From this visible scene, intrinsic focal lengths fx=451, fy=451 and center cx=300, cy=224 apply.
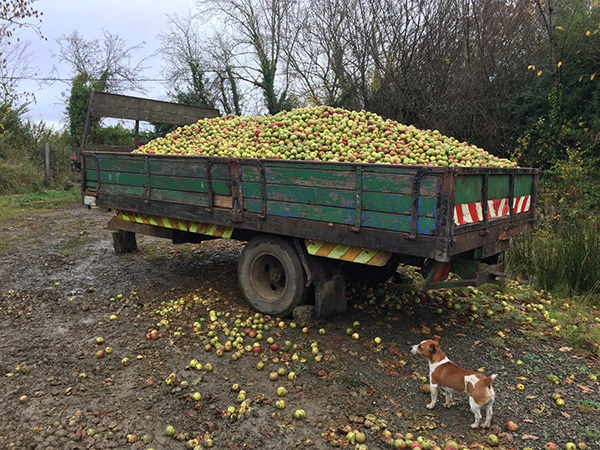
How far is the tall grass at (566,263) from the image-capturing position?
559cm

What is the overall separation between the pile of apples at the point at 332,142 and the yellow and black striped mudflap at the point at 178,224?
85cm

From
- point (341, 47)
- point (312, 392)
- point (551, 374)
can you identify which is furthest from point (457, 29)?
point (312, 392)

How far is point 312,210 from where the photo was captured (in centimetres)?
406

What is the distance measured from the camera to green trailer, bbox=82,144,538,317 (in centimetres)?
346

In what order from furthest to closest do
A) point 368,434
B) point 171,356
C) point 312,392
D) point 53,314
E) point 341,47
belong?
point 341,47, point 53,314, point 171,356, point 312,392, point 368,434

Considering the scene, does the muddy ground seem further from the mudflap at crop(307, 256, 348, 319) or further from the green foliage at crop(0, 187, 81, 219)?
the green foliage at crop(0, 187, 81, 219)

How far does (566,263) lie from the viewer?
5762mm

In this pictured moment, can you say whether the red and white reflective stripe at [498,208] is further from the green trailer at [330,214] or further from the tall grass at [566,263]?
Answer: the tall grass at [566,263]

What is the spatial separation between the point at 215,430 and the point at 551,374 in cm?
273

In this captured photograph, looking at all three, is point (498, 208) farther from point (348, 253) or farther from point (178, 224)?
point (178, 224)

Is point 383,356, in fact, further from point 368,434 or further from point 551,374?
point 551,374

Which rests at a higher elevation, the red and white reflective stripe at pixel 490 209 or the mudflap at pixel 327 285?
the red and white reflective stripe at pixel 490 209

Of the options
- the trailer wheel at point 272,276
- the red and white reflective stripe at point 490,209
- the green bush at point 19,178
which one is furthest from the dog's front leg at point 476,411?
the green bush at point 19,178

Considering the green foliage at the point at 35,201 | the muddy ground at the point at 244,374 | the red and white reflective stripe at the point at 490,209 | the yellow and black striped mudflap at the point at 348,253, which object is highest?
the red and white reflective stripe at the point at 490,209
